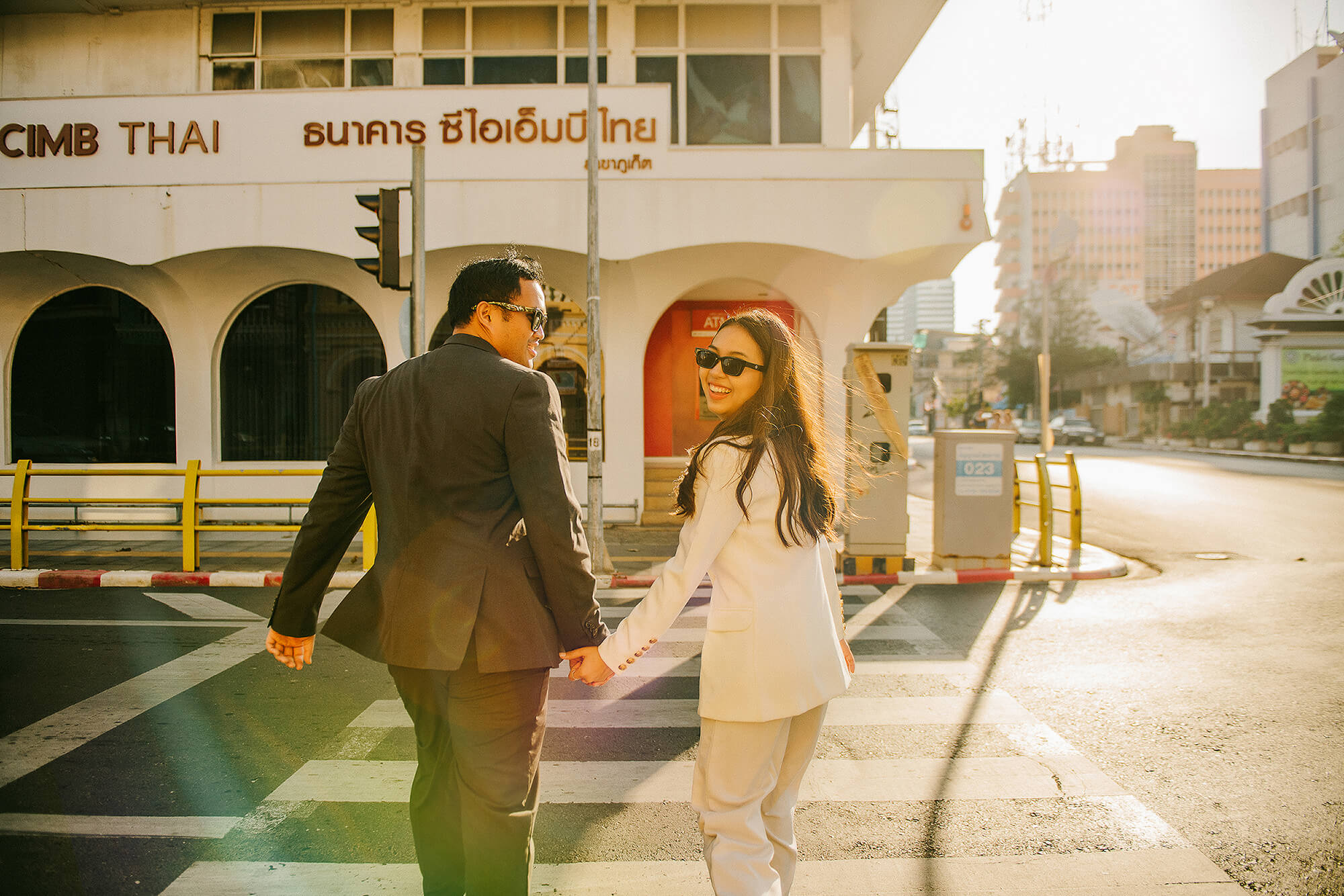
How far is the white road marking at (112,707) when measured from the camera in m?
3.97

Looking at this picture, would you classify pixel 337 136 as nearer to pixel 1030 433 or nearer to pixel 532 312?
pixel 532 312

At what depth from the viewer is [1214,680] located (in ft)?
17.2

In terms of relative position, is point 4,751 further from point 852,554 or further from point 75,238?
point 75,238

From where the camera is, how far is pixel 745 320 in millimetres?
2455

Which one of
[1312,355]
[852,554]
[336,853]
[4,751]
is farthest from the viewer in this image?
[1312,355]

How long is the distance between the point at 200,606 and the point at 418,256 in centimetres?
376

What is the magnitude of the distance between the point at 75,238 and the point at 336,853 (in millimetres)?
12588

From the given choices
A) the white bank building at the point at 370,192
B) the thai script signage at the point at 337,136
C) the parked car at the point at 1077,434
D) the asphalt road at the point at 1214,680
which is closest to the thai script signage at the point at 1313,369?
the parked car at the point at 1077,434

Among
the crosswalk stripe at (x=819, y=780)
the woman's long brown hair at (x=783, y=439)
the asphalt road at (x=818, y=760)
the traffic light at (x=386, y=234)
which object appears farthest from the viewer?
the traffic light at (x=386, y=234)

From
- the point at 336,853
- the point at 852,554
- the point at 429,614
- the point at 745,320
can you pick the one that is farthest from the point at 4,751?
the point at 852,554

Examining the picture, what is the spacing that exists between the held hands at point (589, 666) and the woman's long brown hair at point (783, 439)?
48 centimetres

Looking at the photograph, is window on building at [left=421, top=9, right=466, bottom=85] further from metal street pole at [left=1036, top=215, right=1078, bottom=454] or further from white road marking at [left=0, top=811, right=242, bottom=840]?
metal street pole at [left=1036, top=215, right=1078, bottom=454]

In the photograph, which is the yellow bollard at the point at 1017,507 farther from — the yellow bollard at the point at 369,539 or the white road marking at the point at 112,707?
the white road marking at the point at 112,707

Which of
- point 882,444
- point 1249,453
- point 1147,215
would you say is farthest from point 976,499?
point 1147,215
